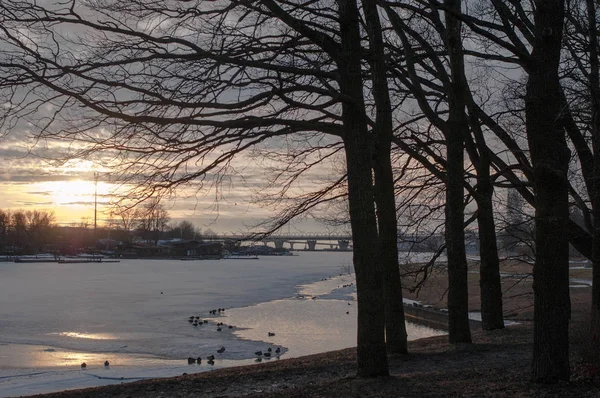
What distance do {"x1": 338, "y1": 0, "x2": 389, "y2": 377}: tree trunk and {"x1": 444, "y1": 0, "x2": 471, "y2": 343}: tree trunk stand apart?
4044 mm

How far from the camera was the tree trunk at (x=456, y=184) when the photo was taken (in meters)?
12.6

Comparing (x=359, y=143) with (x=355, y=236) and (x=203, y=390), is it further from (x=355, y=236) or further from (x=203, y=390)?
(x=203, y=390)

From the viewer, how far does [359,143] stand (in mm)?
9086

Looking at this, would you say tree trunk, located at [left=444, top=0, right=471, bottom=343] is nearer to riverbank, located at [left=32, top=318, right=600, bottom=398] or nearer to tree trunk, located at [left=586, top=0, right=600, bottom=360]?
riverbank, located at [left=32, top=318, right=600, bottom=398]

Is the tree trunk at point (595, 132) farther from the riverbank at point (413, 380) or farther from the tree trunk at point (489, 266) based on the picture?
the tree trunk at point (489, 266)

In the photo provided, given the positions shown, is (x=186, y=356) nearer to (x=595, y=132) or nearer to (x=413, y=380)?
(x=413, y=380)

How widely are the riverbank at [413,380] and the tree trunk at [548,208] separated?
43 centimetres

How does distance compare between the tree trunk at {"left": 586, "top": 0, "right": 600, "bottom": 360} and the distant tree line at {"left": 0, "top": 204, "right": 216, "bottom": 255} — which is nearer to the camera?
the tree trunk at {"left": 586, "top": 0, "right": 600, "bottom": 360}

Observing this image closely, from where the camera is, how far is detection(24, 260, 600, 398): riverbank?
7.72m

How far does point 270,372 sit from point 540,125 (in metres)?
5.96

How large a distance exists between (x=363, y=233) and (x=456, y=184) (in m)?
4.43

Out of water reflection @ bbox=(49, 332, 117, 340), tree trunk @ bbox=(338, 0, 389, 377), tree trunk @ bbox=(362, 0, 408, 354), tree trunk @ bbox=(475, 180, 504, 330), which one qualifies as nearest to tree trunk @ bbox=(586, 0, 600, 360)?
tree trunk @ bbox=(338, 0, 389, 377)

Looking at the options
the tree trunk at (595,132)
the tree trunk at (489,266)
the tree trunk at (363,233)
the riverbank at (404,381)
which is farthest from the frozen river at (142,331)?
the tree trunk at (595,132)

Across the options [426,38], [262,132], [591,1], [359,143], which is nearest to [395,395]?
[359,143]
